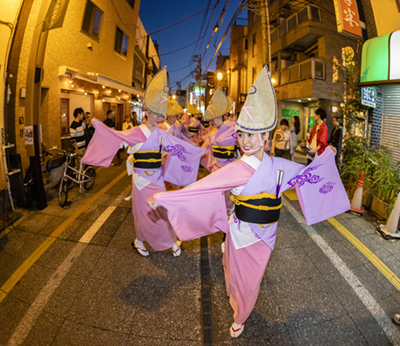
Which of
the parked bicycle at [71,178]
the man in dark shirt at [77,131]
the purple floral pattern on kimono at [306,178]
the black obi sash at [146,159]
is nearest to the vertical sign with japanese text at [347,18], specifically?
the purple floral pattern on kimono at [306,178]

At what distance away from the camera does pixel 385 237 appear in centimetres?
445

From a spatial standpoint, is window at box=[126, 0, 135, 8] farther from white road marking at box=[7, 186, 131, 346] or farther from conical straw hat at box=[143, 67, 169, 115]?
white road marking at box=[7, 186, 131, 346]

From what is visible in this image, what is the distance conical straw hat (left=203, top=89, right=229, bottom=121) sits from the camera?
5340 millimetres

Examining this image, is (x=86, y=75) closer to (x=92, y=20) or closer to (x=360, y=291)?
(x=92, y=20)

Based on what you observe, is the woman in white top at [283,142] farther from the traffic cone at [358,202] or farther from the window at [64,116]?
the window at [64,116]

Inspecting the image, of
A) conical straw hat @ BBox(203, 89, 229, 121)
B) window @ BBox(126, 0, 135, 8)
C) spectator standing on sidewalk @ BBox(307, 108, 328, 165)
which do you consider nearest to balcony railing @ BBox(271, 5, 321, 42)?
window @ BBox(126, 0, 135, 8)

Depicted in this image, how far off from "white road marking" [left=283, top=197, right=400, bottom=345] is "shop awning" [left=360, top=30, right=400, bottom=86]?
420 centimetres

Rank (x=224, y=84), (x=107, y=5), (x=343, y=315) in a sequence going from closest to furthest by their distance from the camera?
(x=343, y=315) < (x=107, y=5) < (x=224, y=84)

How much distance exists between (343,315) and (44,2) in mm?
7087

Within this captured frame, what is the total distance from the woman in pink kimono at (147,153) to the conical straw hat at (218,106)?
189cm

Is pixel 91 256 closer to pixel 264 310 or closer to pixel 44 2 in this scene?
pixel 264 310

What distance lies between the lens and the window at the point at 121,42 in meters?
16.5

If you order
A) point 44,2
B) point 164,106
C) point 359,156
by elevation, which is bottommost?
point 359,156

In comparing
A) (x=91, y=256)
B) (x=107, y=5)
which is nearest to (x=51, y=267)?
(x=91, y=256)
